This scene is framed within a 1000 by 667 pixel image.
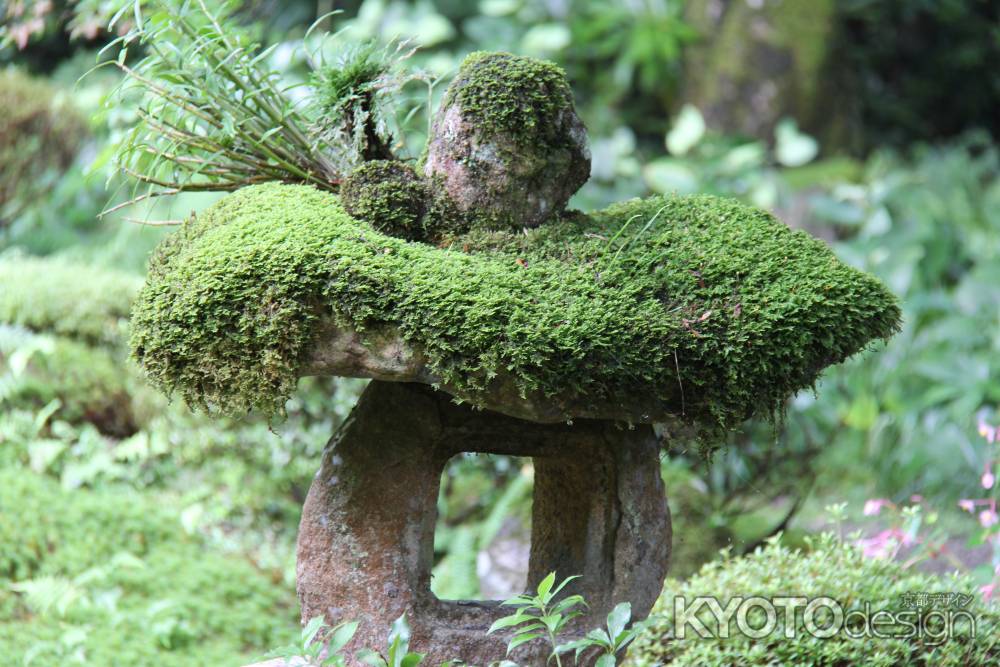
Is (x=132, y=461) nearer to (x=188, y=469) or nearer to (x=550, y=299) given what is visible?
(x=188, y=469)

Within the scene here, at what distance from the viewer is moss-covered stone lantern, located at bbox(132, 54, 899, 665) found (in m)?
2.20

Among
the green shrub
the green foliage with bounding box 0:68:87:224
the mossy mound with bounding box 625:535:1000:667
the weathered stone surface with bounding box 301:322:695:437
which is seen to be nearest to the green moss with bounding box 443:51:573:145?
the weathered stone surface with bounding box 301:322:695:437

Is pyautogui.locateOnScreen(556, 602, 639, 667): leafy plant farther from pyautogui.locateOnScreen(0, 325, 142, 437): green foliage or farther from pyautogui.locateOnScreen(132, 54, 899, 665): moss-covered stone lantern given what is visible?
pyautogui.locateOnScreen(0, 325, 142, 437): green foliage

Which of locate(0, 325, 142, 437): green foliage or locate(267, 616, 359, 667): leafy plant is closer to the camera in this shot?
locate(267, 616, 359, 667): leafy plant

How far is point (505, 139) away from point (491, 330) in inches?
23.0

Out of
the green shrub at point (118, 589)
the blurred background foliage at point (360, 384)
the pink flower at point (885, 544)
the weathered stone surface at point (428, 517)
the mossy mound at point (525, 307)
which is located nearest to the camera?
the mossy mound at point (525, 307)

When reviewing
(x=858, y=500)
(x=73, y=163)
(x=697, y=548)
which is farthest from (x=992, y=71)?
(x=73, y=163)

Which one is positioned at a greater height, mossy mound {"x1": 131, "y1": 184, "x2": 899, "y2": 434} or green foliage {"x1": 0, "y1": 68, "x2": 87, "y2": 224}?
green foliage {"x1": 0, "y1": 68, "x2": 87, "y2": 224}

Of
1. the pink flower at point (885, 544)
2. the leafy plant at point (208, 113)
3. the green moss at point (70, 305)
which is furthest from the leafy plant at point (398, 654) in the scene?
the green moss at point (70, 305)

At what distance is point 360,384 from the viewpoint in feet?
17.5

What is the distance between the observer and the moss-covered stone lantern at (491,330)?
2.20m

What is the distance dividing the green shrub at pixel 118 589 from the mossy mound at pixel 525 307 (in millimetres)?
2026

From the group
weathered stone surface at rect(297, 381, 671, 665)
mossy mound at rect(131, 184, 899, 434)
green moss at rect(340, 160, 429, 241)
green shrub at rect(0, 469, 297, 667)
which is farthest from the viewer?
green shrub at rect(0, 469, 297, 667)

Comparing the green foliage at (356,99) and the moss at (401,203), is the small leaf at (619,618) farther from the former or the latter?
the green foliage at (356,99)
